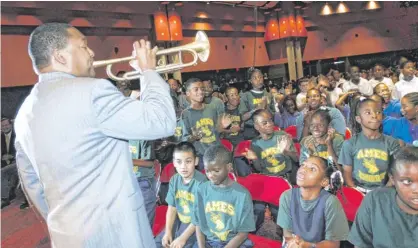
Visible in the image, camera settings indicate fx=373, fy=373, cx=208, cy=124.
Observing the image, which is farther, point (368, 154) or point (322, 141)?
point (322, 141)

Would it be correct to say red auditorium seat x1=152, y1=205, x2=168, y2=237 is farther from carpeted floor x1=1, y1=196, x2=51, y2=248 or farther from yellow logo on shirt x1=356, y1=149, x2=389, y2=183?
yellow logo on shirt x1=356, y1=149, x2=389, y2=183

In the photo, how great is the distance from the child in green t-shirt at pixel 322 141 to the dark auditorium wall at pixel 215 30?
4.23 meters

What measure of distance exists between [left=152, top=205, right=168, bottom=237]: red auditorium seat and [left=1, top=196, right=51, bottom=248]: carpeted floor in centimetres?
106

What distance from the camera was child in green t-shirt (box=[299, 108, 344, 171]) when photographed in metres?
Answer: 3.31

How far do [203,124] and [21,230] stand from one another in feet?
8.12

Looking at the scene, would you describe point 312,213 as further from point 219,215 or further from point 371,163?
point 371,163

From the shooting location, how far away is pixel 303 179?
91.4 inches

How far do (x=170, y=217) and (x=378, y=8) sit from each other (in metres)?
15.7

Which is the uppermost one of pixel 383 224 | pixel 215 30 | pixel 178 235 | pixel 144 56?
pixel 215 30

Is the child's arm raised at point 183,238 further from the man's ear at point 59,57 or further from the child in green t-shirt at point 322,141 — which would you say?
the man's ear at point 59,57

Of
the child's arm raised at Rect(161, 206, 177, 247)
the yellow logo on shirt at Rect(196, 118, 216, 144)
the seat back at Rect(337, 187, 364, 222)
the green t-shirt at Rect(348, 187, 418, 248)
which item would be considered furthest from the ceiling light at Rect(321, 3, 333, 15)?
the green t-shirt at Rect(348, 187, 418, 248)

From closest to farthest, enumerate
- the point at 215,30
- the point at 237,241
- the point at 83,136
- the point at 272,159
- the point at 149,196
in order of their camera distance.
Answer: the point at 83,136 < the point at 237,241 < the point at 149,196 < the point at 272,159 < the point at 215,30

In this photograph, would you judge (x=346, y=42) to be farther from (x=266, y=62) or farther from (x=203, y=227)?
(x=203, y=227)

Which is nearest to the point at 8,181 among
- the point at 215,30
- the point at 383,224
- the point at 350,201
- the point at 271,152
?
the point at 271,152
